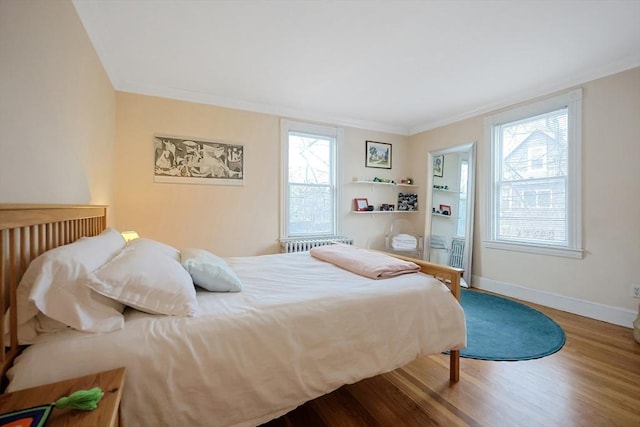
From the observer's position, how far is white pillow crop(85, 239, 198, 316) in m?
1.08

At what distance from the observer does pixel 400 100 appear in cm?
353

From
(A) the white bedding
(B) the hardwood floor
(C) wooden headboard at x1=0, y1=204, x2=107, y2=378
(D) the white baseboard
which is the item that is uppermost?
(C) wooden headboard at x1=0, y1=204, x2=107, y2=378

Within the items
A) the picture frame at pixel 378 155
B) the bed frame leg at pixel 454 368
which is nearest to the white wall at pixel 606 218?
the bed frame leg at pixel 454 368

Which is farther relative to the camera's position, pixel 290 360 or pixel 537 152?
pixel 537 152

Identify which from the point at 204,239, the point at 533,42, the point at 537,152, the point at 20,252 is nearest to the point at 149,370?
the point at 20,252

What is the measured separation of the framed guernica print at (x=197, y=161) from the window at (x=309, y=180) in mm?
653

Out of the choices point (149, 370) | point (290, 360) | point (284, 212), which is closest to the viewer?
point (149, 370)

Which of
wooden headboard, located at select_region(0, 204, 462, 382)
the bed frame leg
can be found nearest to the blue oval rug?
the bed frame leg

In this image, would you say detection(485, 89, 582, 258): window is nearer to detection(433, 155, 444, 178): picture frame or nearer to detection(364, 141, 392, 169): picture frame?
detection(433, 155, 444, 178): picture frame

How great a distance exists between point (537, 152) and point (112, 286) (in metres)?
4.10

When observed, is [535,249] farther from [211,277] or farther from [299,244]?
[211,277]

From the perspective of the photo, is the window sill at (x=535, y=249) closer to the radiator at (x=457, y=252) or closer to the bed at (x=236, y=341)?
the radiator at (x=457, y=252)

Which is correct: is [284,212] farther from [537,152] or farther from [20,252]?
[537,152]

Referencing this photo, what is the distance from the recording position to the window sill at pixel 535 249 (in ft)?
9.69
